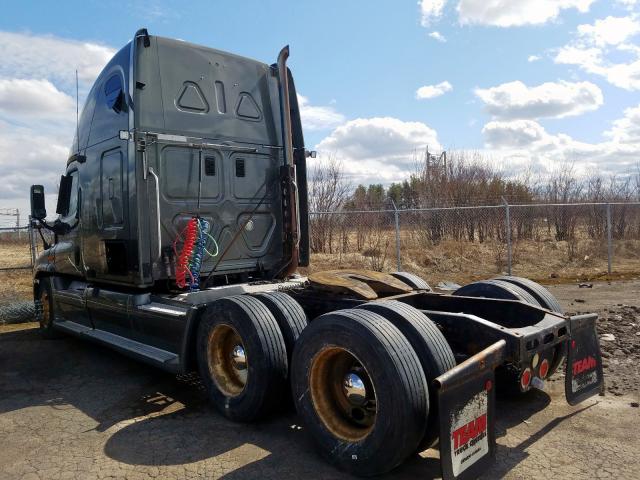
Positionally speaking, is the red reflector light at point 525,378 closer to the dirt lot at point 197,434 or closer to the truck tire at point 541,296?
the dirt lot at point 197,434

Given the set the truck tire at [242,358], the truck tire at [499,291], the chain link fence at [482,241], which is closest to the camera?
the truck tire at [242,358]

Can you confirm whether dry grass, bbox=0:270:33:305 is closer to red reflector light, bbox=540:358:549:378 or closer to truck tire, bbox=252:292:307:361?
truck tire, bbox=252:292:307:361

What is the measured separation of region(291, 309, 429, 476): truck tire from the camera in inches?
119

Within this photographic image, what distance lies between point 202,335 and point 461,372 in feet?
8.02

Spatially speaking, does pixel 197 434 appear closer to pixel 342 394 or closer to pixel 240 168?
pixel 342 394

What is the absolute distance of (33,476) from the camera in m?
3.47

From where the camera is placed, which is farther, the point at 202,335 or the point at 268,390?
the point at 202,335

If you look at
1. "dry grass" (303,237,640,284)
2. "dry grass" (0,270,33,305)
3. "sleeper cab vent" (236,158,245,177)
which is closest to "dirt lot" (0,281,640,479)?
"sleeper cab vent" (236,158,245,177)

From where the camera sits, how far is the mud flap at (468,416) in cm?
283

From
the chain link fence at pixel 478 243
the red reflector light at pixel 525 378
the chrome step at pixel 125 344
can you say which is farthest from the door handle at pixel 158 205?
the chain link fence at pixel 478 243

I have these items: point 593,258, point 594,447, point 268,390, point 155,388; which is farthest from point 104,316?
point 593,258

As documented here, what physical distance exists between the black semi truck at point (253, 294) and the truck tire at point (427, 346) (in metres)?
0.01

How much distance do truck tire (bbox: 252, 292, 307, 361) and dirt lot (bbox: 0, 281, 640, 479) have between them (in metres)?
0.69

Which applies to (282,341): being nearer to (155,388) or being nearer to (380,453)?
(380,453)
